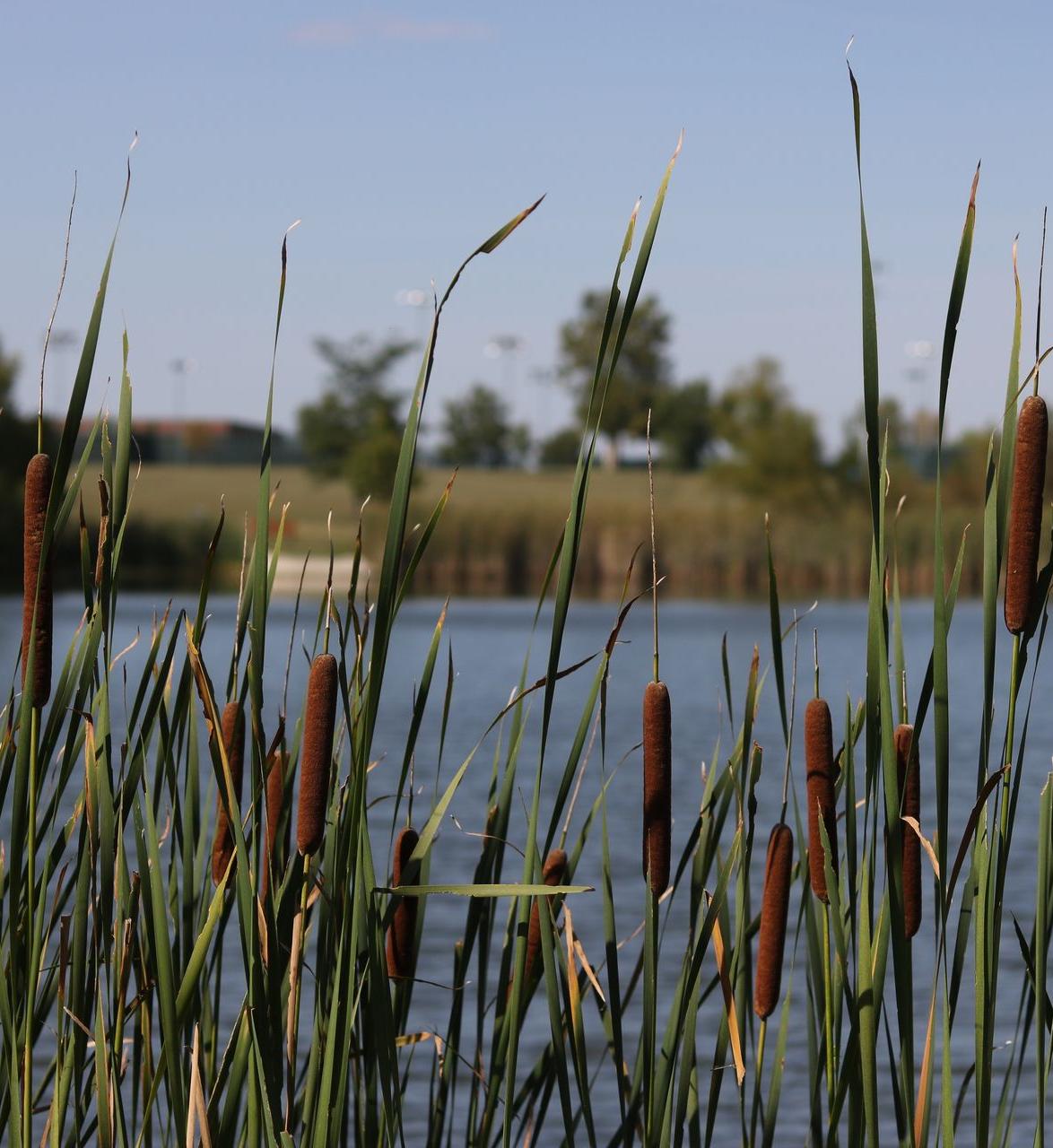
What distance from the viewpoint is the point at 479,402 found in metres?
86.4

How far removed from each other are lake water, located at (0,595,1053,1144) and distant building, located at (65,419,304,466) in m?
53.6

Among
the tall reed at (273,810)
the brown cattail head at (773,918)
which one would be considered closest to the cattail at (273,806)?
the tall reed at (273,810)

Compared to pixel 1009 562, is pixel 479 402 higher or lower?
higher

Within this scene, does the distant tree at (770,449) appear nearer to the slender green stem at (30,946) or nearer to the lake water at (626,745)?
the lake water at (626,745)

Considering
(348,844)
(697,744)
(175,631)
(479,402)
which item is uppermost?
(479,402)

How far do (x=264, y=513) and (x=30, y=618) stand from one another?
27cm

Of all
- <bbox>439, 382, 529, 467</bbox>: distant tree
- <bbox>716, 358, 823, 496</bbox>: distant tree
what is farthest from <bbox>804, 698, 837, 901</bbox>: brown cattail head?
<bbox>439, 382, 529, 467</bbox>: distant tree

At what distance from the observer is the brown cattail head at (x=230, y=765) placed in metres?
1.76

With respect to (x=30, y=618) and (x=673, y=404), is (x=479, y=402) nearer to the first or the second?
(x=673, y=404)

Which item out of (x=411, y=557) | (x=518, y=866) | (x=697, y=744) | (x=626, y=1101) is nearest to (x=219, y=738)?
(x=411, y=557)

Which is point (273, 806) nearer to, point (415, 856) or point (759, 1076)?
point (415, 856)

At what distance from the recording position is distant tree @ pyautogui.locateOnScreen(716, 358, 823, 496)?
5894cm

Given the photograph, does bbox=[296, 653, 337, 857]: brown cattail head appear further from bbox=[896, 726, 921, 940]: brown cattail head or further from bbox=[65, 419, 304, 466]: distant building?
bbox=[65, 419, 304, 466]: distant building

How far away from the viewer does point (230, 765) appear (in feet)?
5.61
